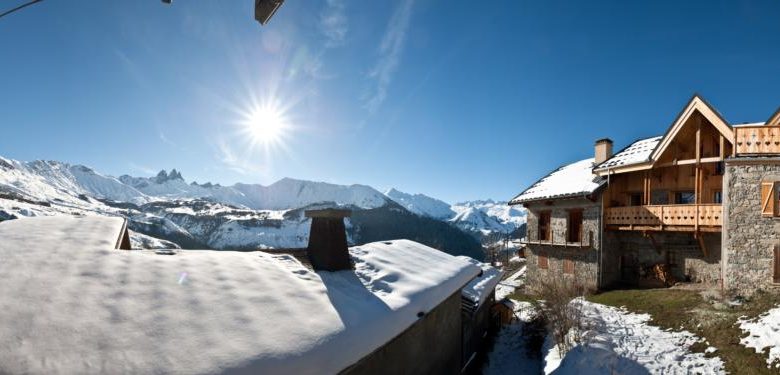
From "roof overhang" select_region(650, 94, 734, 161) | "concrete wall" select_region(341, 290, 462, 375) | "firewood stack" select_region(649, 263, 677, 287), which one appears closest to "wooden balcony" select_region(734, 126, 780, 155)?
"roof overhang" select_region(650, 94, 734, 161)

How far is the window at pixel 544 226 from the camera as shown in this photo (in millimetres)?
23291

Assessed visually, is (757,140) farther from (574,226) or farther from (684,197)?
(574,226)

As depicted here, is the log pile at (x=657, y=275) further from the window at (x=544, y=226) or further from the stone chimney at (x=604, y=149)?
the stone chimney at (x=604, y=149)

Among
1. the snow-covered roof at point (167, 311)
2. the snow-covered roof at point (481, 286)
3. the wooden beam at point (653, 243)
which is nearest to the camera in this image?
the snow-covered roof at point (167, 311)

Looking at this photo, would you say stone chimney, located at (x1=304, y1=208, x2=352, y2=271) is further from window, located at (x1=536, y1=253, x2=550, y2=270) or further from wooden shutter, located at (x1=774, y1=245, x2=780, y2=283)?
window, located at (x1=536, y1=253, x2=550, y2=270)

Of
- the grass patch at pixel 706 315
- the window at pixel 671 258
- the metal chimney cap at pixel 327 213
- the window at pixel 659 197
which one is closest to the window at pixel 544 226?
the window at pixel 659 197

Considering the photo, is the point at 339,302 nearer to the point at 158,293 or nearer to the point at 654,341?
the point at 158,293

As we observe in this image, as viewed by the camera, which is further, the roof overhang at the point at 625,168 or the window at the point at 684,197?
the window at the point at 684,197

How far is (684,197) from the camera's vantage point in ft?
68.4

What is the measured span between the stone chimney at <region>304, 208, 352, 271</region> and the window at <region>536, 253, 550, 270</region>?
62.4 feet

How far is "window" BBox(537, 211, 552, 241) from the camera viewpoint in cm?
2329

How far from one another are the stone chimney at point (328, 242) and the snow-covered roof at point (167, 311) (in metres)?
1.06

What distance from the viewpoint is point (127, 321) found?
3.59 meters

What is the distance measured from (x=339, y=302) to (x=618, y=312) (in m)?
14.9
